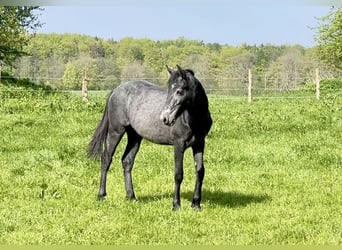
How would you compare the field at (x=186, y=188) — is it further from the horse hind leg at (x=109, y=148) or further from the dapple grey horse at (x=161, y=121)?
the dapple grey horse at (x=161, y=121)

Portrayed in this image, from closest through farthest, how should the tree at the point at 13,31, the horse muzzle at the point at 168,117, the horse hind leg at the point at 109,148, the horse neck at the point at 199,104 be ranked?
1. the horse muzzle at the point at 168,117
2. the horse neck at the point at 199,104
3. the horse hind leg at the point at 109,148
4. the tree at the point at 13,31

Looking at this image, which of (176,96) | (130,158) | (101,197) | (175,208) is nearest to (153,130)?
(130,158)

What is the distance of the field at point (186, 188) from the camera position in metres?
6.37

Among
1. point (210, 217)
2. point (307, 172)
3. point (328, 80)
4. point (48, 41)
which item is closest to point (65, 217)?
point (210, 217)

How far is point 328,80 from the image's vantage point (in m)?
38.9

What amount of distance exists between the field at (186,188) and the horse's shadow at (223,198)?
2 cm

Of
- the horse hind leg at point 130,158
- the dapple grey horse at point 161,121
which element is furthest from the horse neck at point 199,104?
the horse hind leg at point 130,158

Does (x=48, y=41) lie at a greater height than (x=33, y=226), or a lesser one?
greater

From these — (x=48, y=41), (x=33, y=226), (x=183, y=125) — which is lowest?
(x=33, y=226)

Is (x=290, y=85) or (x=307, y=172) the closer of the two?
(x=307, y=172)

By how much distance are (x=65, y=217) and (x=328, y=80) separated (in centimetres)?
3489

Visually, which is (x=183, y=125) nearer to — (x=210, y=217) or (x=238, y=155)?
(x=210, y=217)

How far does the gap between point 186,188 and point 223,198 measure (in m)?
1.00

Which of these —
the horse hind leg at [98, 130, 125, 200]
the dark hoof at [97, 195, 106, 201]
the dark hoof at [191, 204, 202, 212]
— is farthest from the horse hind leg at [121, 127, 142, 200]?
the dark hoof at [191, 204, 202, 212]
